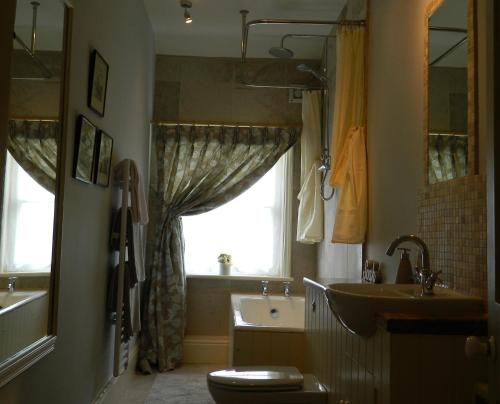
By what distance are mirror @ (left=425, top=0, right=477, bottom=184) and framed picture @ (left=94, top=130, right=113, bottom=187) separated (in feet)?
5.11

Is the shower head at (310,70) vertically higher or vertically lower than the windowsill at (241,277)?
higher

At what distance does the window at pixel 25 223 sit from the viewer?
143cm

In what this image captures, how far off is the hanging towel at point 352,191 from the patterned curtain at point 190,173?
1.59m

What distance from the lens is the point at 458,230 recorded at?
1.58 metres

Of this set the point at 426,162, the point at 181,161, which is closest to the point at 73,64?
the point at 426,162

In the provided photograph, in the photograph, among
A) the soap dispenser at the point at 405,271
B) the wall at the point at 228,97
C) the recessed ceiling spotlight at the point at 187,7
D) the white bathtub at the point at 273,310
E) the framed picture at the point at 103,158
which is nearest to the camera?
the soap dispenser at the point at 405,271

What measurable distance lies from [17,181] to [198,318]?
3.00 meters

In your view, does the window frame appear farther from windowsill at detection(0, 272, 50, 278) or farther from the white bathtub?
windowsill at detection(0, 272, 50, 278)

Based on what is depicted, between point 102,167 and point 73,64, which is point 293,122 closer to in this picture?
point 102,167

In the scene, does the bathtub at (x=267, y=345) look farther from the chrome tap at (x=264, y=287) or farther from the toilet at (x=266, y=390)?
the chrome tap at (x=264, y=287)

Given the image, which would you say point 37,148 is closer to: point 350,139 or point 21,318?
point 21,318

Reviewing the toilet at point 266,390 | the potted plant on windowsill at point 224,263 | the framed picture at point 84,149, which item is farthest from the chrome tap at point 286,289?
the framed picture at point 84,149

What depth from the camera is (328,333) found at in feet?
6.99

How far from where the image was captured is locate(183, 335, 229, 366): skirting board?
4.13m
